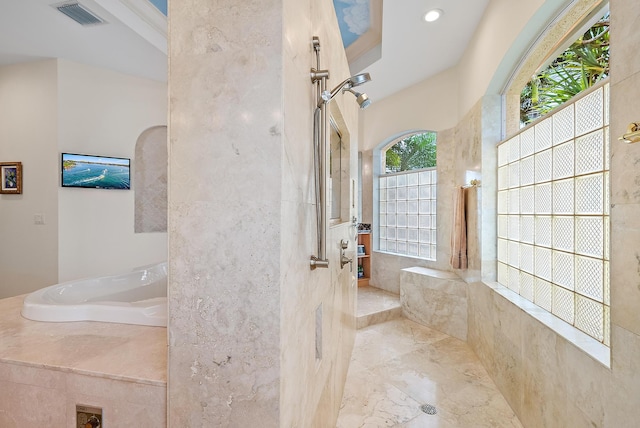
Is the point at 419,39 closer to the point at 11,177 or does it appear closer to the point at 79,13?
the point at 79,13

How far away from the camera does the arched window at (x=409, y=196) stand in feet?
13.0

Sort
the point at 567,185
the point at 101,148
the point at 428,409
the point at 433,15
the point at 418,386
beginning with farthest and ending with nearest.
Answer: the point at 101,148 → the point at 433,15 → the point at 418,386 → the point at 428,409 → the point at 567,185

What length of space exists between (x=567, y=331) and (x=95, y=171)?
4163mm

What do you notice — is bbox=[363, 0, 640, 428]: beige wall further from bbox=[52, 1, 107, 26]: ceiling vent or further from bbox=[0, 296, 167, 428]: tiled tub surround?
bbox=[52, 1, 107, 26]: ceiling vent

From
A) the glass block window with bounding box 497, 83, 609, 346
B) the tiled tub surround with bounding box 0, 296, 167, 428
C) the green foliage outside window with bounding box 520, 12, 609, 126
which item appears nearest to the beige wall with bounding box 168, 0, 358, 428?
the tiled tub surround with bounding box 0, 296, 167, 428

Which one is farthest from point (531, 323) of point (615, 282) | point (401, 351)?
point (401, 351)

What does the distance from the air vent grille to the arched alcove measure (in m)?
1.32

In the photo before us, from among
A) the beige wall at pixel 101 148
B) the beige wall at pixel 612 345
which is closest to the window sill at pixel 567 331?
the beige wall at pixel 612 345

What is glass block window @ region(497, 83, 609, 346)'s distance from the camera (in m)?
1.44

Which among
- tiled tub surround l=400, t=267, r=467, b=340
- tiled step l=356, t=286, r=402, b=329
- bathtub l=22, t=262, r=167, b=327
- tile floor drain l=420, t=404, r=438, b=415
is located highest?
bathtub l=22, t=262, r=167, b=327

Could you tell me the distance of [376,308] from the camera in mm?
3660

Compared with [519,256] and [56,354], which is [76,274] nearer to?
[56,354]

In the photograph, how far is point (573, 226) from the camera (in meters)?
1.63

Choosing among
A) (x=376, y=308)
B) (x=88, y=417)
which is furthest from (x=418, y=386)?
(x=88, y=417)
